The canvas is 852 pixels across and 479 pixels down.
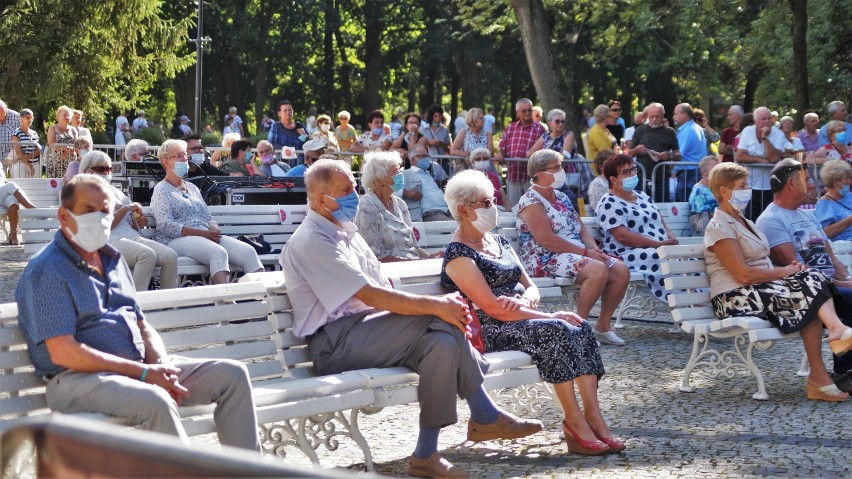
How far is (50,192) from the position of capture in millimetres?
16656

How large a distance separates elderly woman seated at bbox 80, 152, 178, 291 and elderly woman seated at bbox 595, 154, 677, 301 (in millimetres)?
3589

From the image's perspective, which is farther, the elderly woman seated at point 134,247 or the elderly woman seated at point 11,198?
the elderly woman seated at point 11,198

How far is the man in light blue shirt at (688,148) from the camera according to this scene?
15383 mm

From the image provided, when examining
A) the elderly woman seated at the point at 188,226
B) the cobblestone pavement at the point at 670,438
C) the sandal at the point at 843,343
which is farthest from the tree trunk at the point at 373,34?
the sandal at the point at 843,343

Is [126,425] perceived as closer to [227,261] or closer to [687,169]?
[227,261]

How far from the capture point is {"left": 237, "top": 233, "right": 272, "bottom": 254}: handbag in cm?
1060

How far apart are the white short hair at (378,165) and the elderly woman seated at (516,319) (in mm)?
1949

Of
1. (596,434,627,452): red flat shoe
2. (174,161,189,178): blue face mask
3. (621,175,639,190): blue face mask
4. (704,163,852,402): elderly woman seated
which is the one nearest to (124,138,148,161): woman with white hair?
(174,161,189,178): blue face mask

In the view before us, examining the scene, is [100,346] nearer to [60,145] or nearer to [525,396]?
[525,396]

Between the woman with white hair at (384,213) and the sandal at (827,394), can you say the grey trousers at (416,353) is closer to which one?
the sandal at (827,394)

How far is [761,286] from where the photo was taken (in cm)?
823

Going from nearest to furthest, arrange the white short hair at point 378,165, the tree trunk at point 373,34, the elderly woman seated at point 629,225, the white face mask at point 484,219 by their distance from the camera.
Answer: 1. the white face mask at point 484,219
2. the white short hair at point 378,165
3. the elderly woman seated at point 629,225
4. the tree trunk at point 373,34

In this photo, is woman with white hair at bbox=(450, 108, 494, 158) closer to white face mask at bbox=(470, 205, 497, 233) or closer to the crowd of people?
the crowd of people

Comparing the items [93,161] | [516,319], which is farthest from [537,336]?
[93,161]
